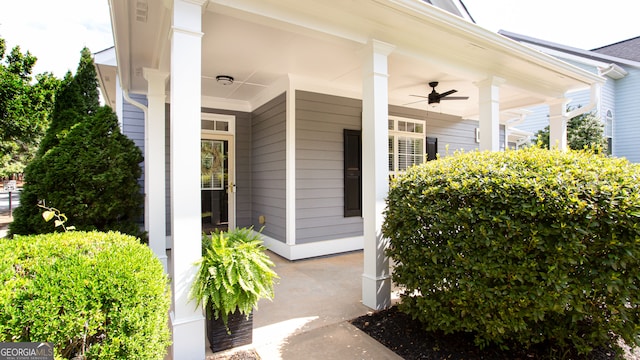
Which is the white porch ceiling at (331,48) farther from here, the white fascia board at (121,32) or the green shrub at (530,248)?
the green shrub at (530,248)

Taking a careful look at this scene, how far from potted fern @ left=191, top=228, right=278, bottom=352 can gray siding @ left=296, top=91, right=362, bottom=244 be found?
2.38 m

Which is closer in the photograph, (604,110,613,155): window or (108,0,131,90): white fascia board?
(108,0,131,90): white fascia board

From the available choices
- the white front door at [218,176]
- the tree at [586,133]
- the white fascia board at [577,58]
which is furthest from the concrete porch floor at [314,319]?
the white fascia board at [577,58]

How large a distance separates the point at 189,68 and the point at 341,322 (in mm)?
2316

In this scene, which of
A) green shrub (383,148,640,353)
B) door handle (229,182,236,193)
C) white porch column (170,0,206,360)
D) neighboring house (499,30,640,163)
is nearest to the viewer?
green shrub (383,148,640,353)

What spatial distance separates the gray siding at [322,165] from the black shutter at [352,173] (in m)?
0.07

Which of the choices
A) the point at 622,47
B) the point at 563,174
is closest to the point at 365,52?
the point at 563,174

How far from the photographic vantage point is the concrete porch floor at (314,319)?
7.25 feet

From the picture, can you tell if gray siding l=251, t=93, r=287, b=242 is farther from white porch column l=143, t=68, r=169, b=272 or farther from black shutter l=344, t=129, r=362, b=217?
white porch column l=143, t=68, r=169, b=272

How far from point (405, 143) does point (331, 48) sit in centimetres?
303

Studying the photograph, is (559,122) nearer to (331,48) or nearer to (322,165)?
(322,165)

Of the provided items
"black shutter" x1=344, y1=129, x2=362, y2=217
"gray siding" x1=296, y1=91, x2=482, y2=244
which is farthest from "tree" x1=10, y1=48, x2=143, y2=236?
"black shutter" x1=344, y1=129, x2=362, y2=217

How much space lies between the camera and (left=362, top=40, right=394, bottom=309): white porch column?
2918mm

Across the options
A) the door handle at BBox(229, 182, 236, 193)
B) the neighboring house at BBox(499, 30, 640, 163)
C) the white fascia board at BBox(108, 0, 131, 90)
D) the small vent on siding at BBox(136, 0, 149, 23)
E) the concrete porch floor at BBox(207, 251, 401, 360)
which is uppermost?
the neighboring house at BBox(499, 30, 640, 163)
